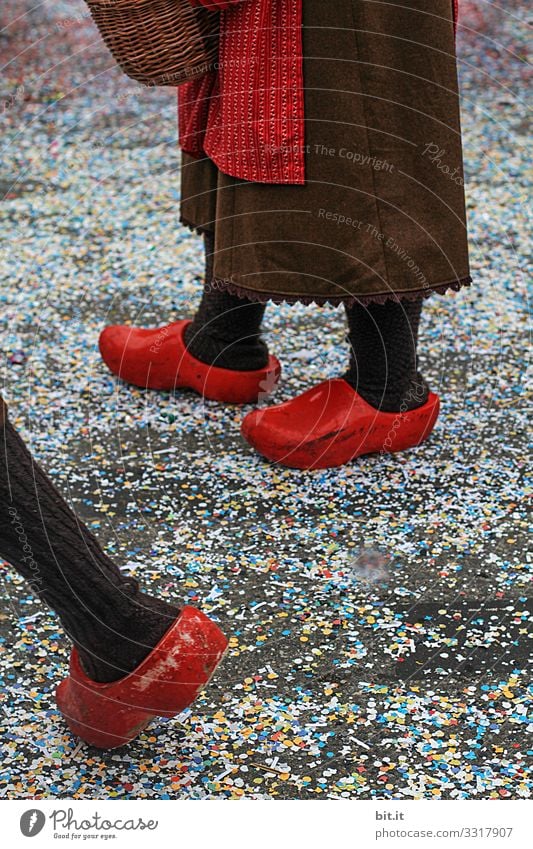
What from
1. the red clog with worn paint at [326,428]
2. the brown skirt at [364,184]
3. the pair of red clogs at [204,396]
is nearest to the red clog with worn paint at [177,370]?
the pair of red clogs at [204,396]

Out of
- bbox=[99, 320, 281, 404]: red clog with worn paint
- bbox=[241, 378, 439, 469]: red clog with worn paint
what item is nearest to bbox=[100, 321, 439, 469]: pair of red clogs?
bbox=[241, 378, 439, 469]: red clog with worn paint

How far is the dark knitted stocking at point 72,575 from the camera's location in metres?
1.23

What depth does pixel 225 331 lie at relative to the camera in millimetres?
2068

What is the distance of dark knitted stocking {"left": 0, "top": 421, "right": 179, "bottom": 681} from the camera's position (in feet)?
4.05

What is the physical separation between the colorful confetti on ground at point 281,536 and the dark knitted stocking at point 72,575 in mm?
138

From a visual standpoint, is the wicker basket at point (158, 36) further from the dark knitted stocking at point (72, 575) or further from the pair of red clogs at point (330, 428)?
the dark knitted stocking at point (72, 575)

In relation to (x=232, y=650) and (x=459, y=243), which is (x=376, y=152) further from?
(x=232, y=650)

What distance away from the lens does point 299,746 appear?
134cm

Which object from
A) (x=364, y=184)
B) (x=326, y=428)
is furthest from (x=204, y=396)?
(x=364, y=184)

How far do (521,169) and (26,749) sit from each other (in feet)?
7.94

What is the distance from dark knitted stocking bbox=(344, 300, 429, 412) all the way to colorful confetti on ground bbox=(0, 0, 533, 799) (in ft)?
0.35

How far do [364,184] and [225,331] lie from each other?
483mm

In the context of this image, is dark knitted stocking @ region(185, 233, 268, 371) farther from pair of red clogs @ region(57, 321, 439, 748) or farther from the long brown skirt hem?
the long brown skirt hem
